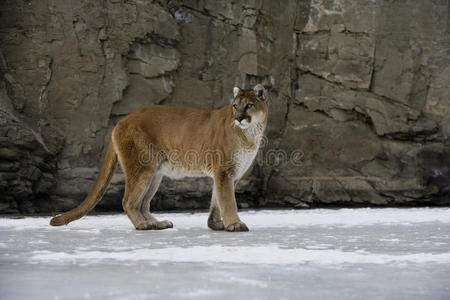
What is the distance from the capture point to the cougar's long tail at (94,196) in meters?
5.57

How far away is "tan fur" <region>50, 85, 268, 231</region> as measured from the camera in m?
5.42

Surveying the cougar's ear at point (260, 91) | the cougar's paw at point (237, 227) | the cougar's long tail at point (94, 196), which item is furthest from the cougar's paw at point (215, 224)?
the cougar's ear at point (260, 91)

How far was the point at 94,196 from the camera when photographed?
18.5 feet

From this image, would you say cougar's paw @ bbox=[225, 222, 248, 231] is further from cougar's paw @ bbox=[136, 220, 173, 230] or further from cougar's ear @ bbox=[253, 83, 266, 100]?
cougar's ear @ bbox=[253, 83, 266, 100]

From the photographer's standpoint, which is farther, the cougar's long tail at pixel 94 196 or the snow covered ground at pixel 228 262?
the cougar's long tail at pixel 94 196

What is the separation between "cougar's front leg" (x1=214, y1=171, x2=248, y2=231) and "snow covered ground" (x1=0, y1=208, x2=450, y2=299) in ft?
0.58

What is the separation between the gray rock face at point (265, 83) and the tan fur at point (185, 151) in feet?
8.80

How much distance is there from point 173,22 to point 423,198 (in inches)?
184

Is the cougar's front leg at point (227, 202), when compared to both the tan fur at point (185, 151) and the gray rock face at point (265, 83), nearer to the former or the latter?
the tan fur at point (185, 151)

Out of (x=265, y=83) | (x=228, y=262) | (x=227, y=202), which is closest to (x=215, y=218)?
(x=227, y=202)

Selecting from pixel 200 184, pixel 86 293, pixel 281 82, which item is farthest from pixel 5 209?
pixel 86 293

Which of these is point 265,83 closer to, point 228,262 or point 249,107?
point 249,107

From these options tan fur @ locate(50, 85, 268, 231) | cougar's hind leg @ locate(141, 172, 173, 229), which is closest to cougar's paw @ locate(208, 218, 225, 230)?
tan fur @ locate(50, 85, 268, 231)

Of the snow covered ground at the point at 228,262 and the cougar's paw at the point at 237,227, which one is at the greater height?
the snow covered ground at the point at 228,262
